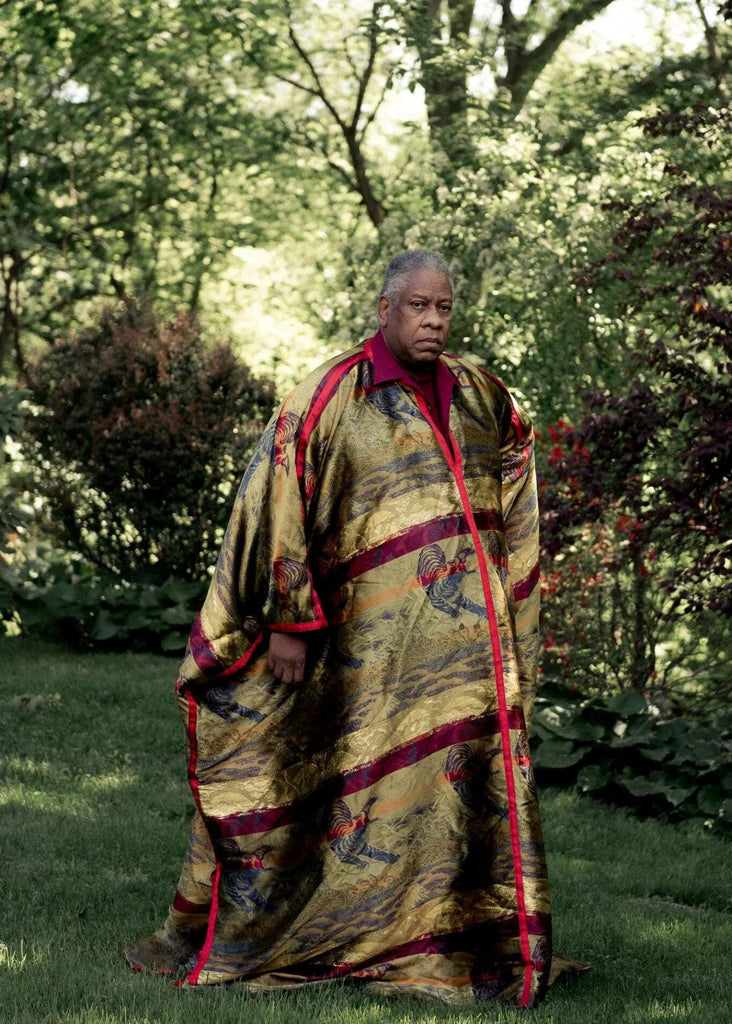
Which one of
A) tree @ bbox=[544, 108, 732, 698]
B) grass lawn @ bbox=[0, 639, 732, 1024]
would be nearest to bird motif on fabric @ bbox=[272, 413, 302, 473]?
grass lawn @ bbox=[0, 639, 732, 1024]

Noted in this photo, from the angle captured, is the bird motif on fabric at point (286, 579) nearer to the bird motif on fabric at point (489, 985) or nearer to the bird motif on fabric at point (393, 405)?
the bird motif on fabric at point (393, 405)

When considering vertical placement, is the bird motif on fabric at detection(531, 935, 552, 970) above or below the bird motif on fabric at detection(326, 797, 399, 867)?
below

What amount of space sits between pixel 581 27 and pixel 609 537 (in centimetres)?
1252

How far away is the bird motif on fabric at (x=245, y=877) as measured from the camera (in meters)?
3.78

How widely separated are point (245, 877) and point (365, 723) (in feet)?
1.87

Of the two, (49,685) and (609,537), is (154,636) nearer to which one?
(49,685)

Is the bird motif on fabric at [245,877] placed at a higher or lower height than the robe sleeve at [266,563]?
lower

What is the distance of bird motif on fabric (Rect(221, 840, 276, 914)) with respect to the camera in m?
3.78

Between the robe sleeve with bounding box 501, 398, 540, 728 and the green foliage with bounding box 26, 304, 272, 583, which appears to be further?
the green foliage with bounding box 26, 304, 272, 583

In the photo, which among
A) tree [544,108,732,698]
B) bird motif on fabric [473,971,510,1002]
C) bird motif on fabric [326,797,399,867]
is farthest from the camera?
tree [544,108,732,698]

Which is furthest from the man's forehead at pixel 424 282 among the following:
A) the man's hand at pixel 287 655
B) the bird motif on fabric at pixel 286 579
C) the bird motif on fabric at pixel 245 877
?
the bird motif on fabric at pixel 245 877

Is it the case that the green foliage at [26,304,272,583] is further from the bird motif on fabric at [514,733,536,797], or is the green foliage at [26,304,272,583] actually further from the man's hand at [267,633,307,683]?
the bird motif on fabric at [514,733,536,797]

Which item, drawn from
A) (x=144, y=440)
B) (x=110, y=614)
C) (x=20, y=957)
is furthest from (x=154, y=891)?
(x=144, y=440)

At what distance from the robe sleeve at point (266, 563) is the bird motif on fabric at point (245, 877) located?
0.51 meters
